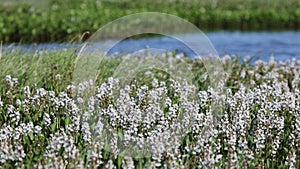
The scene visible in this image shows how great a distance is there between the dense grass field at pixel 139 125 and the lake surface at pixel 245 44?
19.1 feet

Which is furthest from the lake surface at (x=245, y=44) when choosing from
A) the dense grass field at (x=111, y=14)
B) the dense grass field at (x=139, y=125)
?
the dense grass field at (x=139, y=125)

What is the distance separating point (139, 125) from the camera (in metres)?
5.39

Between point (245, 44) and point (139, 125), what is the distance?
9953 mm

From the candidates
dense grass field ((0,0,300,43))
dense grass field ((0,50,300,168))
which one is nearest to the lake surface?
dense grass field ((0,0,300,43))

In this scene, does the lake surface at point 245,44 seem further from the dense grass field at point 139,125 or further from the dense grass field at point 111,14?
the dense grass field at point 139,125

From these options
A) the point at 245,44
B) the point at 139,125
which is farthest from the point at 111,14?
the point at 139,125

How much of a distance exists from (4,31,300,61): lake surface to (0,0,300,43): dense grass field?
1351mm

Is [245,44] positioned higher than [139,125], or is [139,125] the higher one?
[245,44]

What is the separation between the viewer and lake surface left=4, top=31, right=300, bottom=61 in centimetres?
1309

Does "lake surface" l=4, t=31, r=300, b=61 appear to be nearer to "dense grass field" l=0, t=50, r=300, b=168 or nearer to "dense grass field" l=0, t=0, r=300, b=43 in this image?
"dense grass field" l=0, t=0, r=300, b=43

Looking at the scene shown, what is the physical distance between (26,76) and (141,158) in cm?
273

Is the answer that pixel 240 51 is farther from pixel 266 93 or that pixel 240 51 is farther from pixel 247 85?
pixel 266 93

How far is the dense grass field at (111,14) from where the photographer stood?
1483cm

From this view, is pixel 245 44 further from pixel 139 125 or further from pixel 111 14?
pixel 139 125
